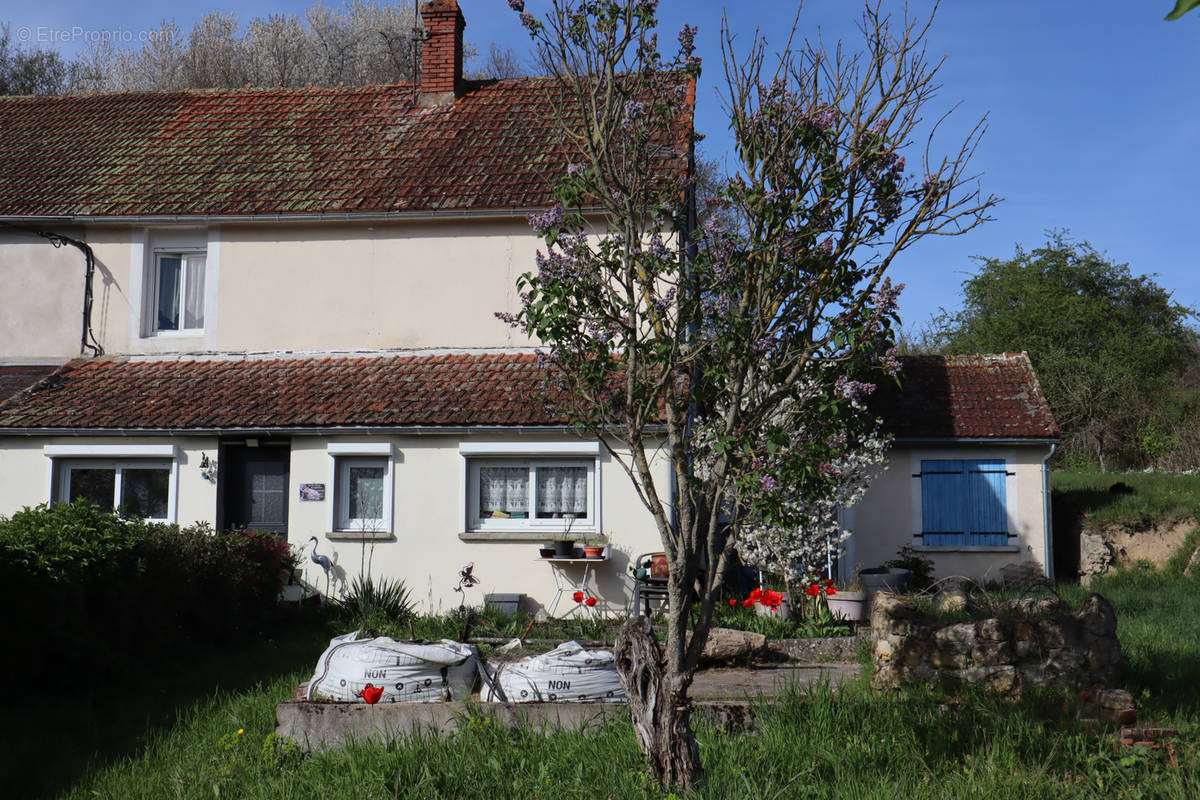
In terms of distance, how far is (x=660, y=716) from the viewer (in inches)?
204

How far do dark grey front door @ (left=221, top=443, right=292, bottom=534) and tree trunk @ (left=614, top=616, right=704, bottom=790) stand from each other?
9306 mm

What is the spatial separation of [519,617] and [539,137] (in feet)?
25.1

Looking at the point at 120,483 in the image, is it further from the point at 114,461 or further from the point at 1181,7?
the point at 1181,7

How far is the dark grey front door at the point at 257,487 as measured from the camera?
13430 millimetres

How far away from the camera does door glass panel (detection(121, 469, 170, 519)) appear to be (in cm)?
1348

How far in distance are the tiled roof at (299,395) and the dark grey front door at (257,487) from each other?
2.34 ft

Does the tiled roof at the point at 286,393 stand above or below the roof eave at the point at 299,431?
above

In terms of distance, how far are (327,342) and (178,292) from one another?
2625mm

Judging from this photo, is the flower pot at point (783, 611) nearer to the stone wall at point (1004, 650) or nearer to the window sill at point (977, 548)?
the stone wall at point (1004, 650)

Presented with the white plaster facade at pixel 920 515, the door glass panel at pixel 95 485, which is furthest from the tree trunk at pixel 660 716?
the white plaster facade at pixel 920 515

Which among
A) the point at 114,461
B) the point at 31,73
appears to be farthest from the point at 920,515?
the point at 31,73

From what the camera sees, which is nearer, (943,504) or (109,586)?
(109,586)

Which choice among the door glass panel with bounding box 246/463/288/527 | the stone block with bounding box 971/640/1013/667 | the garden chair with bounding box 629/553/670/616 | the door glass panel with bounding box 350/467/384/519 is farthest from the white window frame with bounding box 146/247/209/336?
the stone block with bounding box 971/640/1013/667

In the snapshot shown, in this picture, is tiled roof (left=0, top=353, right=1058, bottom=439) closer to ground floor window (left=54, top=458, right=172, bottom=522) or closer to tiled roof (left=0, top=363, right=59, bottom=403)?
tiled roof (left=0, top=363, right=59, bottom=403)
